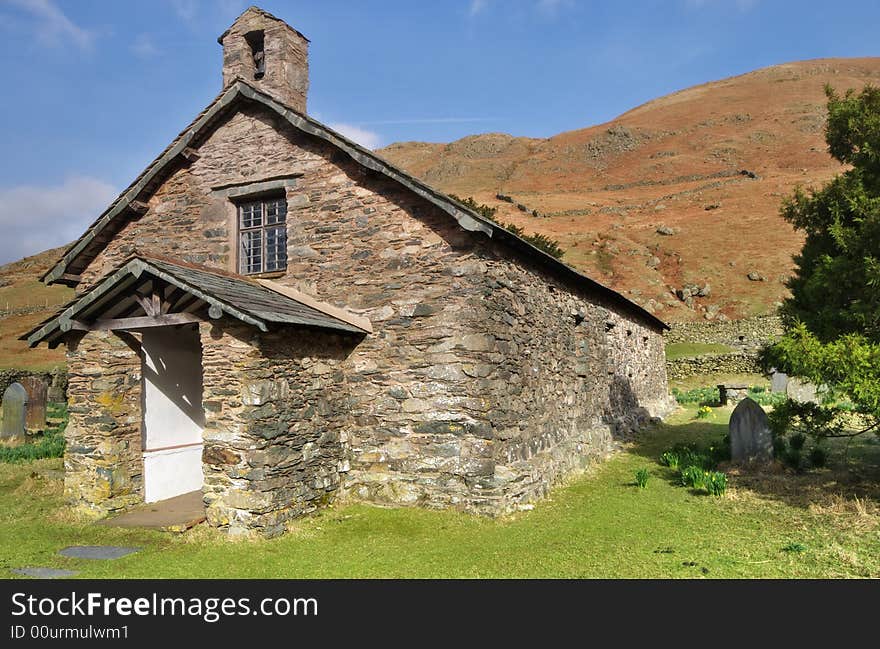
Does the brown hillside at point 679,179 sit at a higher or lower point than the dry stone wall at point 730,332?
higher

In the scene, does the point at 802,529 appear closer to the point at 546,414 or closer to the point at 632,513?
the point at 632,513

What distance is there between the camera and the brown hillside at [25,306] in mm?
42406

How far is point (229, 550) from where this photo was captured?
24.1ft

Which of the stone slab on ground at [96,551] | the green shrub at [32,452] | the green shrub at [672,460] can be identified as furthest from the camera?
the green shrub at [32,452]

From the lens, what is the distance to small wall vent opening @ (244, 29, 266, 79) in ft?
39.3

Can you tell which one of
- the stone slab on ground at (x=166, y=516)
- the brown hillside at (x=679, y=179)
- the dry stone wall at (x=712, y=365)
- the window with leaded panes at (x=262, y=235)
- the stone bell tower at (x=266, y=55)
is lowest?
the stone slab on ground at (x=166, y=516)

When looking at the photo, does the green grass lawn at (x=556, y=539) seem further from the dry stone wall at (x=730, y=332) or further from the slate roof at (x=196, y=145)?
the dry stone wall at (x=730, y=332)

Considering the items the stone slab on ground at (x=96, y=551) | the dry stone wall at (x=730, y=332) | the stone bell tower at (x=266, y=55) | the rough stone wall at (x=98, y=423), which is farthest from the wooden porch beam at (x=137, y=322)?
the dry stone wall at (x=730, y=332)

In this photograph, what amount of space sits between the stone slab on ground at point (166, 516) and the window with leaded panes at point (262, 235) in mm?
4271

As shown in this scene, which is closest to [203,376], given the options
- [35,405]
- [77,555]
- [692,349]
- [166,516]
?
[166,516]

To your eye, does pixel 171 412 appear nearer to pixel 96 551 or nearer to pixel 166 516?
pixel 166 516

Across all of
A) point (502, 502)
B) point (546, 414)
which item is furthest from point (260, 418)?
point (546, 414)

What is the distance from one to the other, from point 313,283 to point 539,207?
73.6m

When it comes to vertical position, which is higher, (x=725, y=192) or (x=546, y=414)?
(x=725, y=192)
